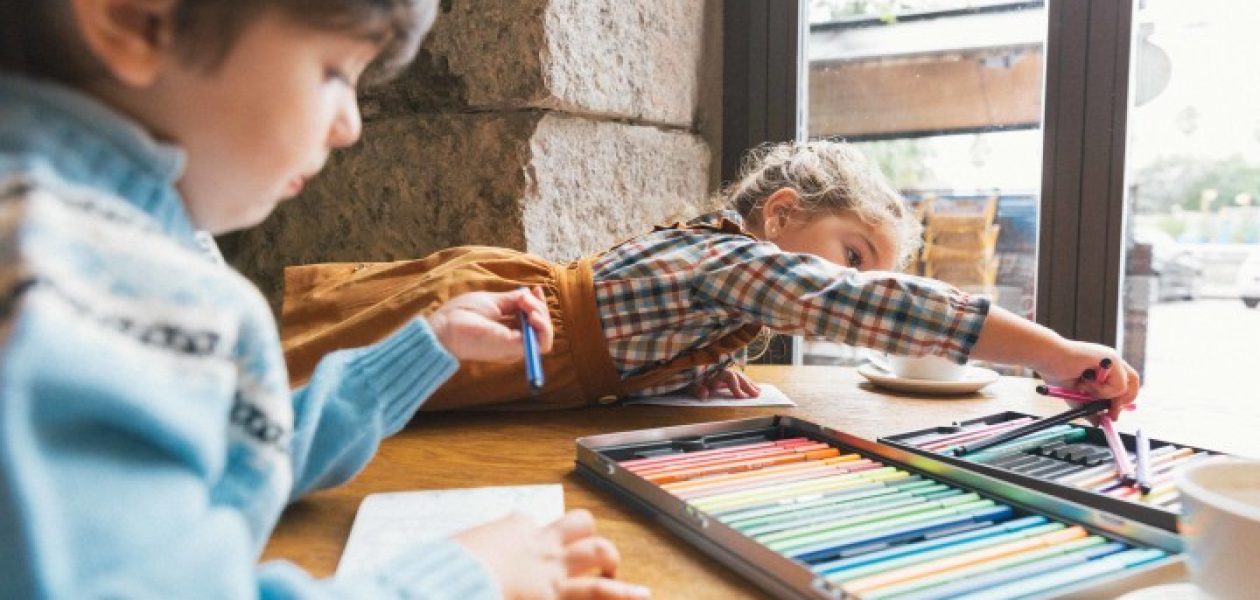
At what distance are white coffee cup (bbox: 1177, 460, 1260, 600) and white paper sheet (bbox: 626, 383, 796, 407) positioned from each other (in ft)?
1.95

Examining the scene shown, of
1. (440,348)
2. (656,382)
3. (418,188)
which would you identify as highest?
(418,188)

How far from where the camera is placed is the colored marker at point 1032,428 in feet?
2.46

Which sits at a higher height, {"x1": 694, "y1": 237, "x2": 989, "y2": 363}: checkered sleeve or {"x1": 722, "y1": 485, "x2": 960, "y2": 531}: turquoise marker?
{"x1": 694, "y1": 237, "x2": 989, "y2": 363}: checkered sleeve

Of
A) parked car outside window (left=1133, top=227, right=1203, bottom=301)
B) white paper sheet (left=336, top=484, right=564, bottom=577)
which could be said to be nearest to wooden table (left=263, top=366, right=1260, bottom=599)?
white paper sheet (left=336, top=484, right=564, bottom=577)

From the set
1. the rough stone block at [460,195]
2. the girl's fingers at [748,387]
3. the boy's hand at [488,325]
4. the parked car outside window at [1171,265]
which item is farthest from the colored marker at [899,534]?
the parked car outside window at [1171,265]

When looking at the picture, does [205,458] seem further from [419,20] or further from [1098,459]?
[1098,459]

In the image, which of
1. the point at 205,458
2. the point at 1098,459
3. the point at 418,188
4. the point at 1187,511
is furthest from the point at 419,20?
the point at 418,188

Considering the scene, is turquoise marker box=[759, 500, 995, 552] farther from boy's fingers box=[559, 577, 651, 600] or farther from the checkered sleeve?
the checkered sleeve

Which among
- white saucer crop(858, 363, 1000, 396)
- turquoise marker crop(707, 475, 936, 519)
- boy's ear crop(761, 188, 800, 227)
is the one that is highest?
boy's ear crop(761, 188, 800, 227)

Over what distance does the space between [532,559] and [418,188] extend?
3.48 feet

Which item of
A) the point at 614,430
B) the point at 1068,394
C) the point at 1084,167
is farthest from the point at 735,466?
Answer: the point at 1084,167

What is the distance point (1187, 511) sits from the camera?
Result: 0.42 meters

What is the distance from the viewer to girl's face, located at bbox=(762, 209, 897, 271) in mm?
1298

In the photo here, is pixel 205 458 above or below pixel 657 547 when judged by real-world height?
above
